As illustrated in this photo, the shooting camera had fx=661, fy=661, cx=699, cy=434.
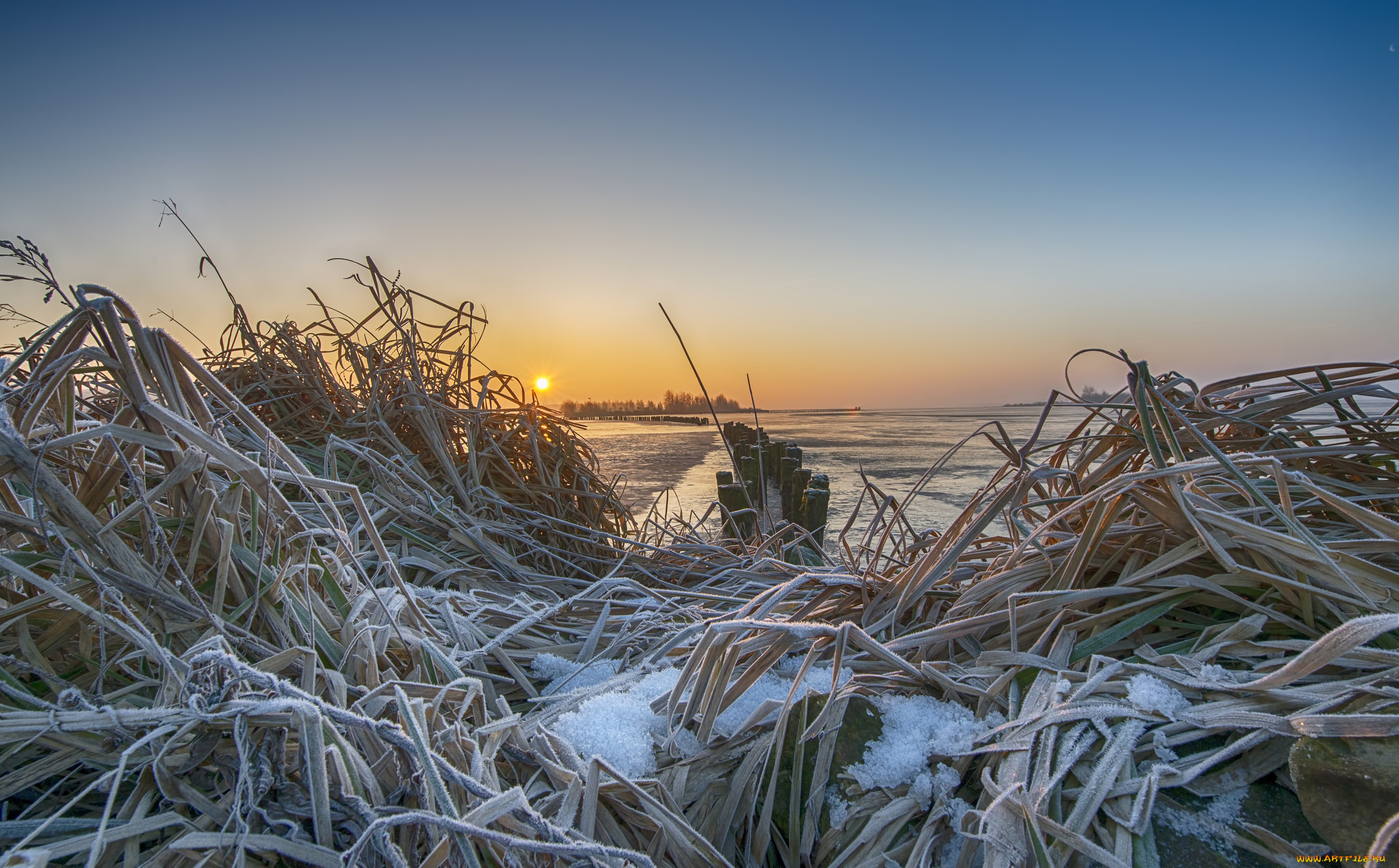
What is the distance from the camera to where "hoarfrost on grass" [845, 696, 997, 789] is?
104 cm

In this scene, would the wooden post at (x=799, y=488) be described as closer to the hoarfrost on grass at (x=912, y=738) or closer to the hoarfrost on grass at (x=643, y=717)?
the hoarfrost on grass at (x=643, y=717)

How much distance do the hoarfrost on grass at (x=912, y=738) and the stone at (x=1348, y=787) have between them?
0.39 metres

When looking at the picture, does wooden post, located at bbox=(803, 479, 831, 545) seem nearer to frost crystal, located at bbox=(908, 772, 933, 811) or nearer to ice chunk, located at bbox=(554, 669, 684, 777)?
ice chunk, located at bbox=(554, 669, 684, 777)

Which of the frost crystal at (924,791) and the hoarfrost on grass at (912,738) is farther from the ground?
the hoarfrost on grass at (912,738)

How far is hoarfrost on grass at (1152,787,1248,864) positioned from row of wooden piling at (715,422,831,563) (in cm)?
161

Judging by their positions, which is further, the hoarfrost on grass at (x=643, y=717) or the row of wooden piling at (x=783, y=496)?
the row of wooden piling at (x=783, y=496)

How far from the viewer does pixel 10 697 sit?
0.86 m

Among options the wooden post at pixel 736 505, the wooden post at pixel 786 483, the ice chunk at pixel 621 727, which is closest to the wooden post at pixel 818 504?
the wooden post at pixel 736 505

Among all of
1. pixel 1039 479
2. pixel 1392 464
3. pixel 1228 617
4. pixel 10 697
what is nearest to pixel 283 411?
pixel 10 697

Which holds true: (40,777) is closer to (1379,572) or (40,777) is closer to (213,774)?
(213,774)

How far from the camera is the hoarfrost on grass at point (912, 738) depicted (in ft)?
3.41

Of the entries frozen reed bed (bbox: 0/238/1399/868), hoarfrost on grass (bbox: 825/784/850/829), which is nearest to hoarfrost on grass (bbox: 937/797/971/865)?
frozen reed bed (bbox: 0/238/1399/868)

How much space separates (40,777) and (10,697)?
0.17 m

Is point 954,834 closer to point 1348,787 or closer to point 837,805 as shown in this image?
point 837,805
